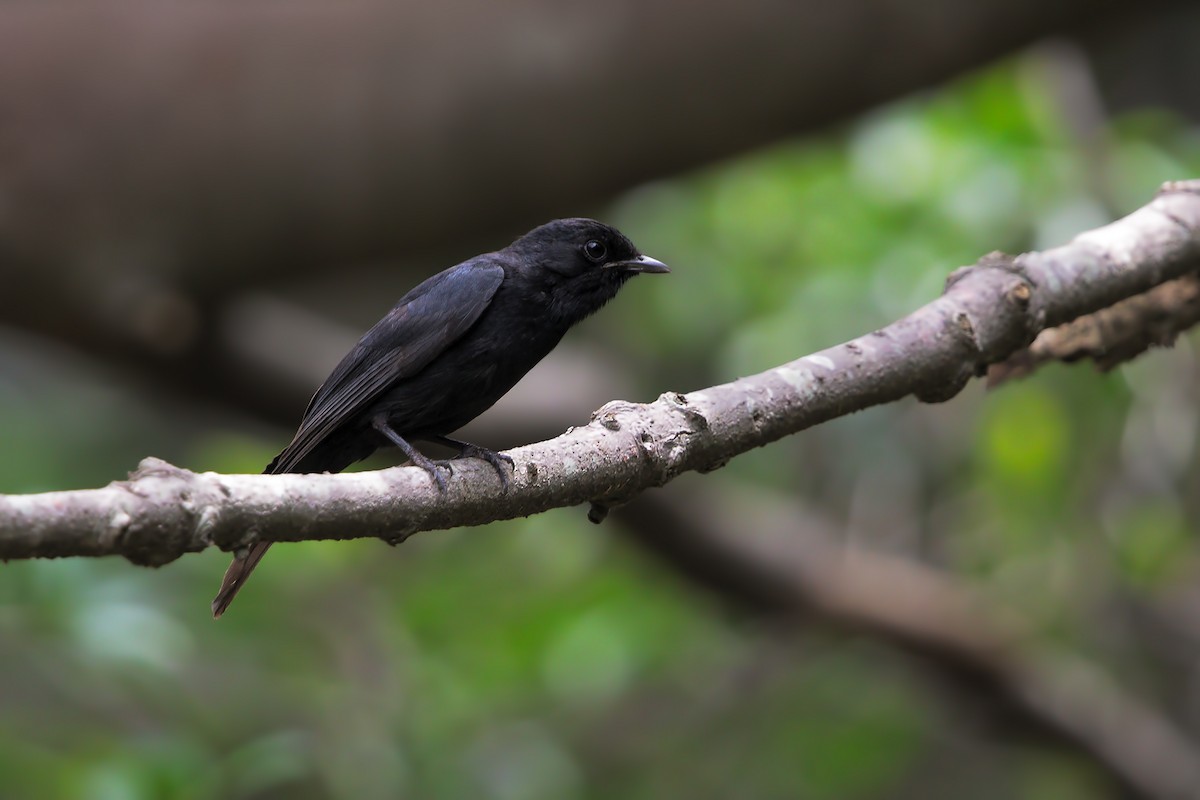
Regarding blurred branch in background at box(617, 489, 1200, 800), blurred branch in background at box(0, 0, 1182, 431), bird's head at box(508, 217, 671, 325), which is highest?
blurred branch in background at box(0, 0, 1182, 431)

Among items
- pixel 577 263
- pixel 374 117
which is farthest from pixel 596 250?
pixel 374 117

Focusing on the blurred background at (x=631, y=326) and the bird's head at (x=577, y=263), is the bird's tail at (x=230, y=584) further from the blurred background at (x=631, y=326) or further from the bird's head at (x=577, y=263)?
the blurred background at (x=631, y=326)

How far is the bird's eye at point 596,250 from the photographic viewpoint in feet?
13.1

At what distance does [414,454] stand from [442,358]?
0.54 meters

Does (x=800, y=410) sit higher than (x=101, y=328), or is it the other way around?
(x=101, y=328)

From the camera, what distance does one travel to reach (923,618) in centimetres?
685

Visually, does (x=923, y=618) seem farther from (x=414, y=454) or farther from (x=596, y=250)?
(x=414, y=454)

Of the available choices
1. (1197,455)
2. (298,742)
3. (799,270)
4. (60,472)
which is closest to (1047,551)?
(1197,455)

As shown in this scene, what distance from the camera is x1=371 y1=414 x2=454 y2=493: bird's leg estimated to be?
8.04ft

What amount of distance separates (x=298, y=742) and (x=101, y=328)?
2474 millimetres

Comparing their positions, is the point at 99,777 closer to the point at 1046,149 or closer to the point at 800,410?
the point at 800,410

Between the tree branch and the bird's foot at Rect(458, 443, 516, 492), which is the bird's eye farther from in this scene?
the tree branch

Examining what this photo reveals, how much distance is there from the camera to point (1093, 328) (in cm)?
380

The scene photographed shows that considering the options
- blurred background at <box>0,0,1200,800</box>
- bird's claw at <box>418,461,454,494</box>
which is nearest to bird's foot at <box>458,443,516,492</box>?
bird's claw at <box>418,461,454,494</box>
